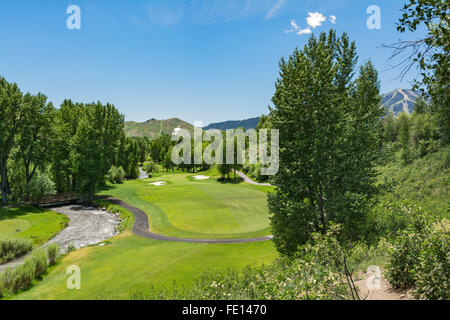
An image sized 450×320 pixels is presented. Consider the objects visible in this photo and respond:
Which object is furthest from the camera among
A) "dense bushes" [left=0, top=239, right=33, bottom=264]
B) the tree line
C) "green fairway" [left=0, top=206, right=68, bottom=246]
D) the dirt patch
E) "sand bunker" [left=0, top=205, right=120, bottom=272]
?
the tree line

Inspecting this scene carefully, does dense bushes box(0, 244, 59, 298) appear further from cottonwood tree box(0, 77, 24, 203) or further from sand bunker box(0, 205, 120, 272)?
cottonwood tree box(0, 77, 24, 203)

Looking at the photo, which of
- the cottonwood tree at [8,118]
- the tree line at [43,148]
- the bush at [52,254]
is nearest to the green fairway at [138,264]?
the bush at [52,254]

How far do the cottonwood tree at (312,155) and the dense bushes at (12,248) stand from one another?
22.7m

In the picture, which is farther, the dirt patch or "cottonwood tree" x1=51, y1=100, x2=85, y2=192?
"cottonwood tree" x1=51, y1=100, x2=85, y2=192

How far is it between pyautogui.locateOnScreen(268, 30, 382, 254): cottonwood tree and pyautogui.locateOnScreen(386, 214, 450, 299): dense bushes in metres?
5.30

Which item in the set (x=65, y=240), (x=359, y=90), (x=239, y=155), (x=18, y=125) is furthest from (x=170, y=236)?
(x=239, y=155)

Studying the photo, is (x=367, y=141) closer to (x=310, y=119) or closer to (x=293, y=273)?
(x=310, y=119)

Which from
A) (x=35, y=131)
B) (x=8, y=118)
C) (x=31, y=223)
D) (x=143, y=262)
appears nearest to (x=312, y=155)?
(x=143, y=262)

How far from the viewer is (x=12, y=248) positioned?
2011 cm

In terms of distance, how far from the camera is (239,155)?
7556 centimetres

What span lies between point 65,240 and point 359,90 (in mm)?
34353

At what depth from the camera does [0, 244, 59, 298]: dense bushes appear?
13086 millimetres

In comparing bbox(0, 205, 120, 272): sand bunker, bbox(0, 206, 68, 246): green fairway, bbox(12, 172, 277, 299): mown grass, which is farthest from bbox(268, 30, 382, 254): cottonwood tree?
bbox(0, 206, 68, 246): green fairway

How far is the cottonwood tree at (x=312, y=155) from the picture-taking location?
1295cm
